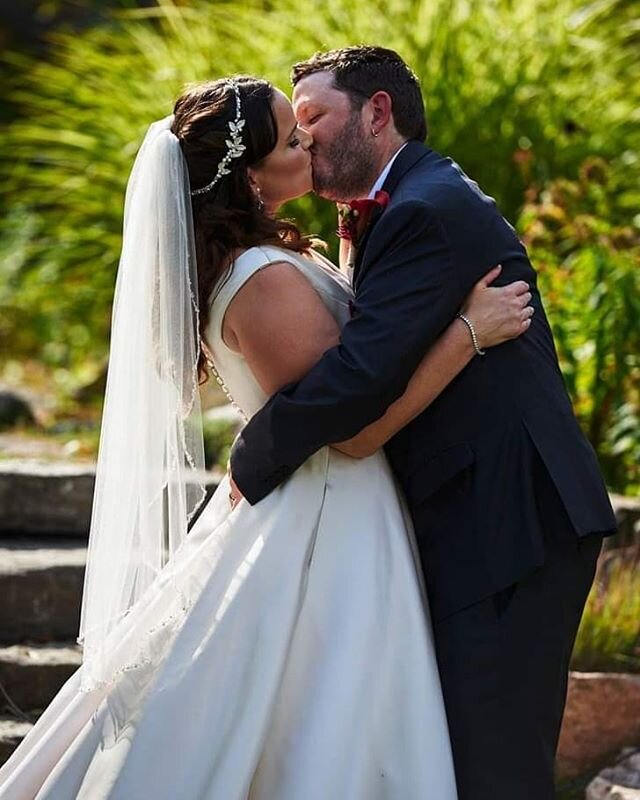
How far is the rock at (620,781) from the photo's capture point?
159 inches

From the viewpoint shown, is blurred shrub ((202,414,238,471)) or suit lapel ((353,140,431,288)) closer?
suit lapel ((353,140,431,288))

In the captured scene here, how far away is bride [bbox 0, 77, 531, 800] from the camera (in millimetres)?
3090

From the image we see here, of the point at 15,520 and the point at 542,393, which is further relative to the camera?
the point at 15,520

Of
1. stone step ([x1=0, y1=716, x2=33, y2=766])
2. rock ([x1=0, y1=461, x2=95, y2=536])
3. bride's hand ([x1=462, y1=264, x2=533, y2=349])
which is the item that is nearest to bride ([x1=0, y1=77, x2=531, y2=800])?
bride's hand ([x1=462, y1=264, x2=533, y2=349])

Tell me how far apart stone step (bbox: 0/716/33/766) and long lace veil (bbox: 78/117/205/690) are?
2.95 feet

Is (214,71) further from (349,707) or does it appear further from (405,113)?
(349,707)

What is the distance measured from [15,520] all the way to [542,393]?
2578 mm

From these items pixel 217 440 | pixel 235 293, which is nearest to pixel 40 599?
pixel 217 440

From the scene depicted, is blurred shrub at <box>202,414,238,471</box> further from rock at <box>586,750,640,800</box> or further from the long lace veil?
the long lace veil

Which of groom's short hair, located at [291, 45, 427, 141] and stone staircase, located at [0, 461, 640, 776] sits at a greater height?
groom's short hair, located at [291, 45, 427, 141]

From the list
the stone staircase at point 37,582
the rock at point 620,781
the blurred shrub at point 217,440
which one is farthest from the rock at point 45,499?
the rock at point 620,781

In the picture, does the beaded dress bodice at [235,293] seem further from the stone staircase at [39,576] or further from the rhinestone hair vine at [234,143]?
the stone staircase at [39,576]

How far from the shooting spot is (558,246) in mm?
6359

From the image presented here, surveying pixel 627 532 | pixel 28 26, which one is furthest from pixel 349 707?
pixel 28 26
